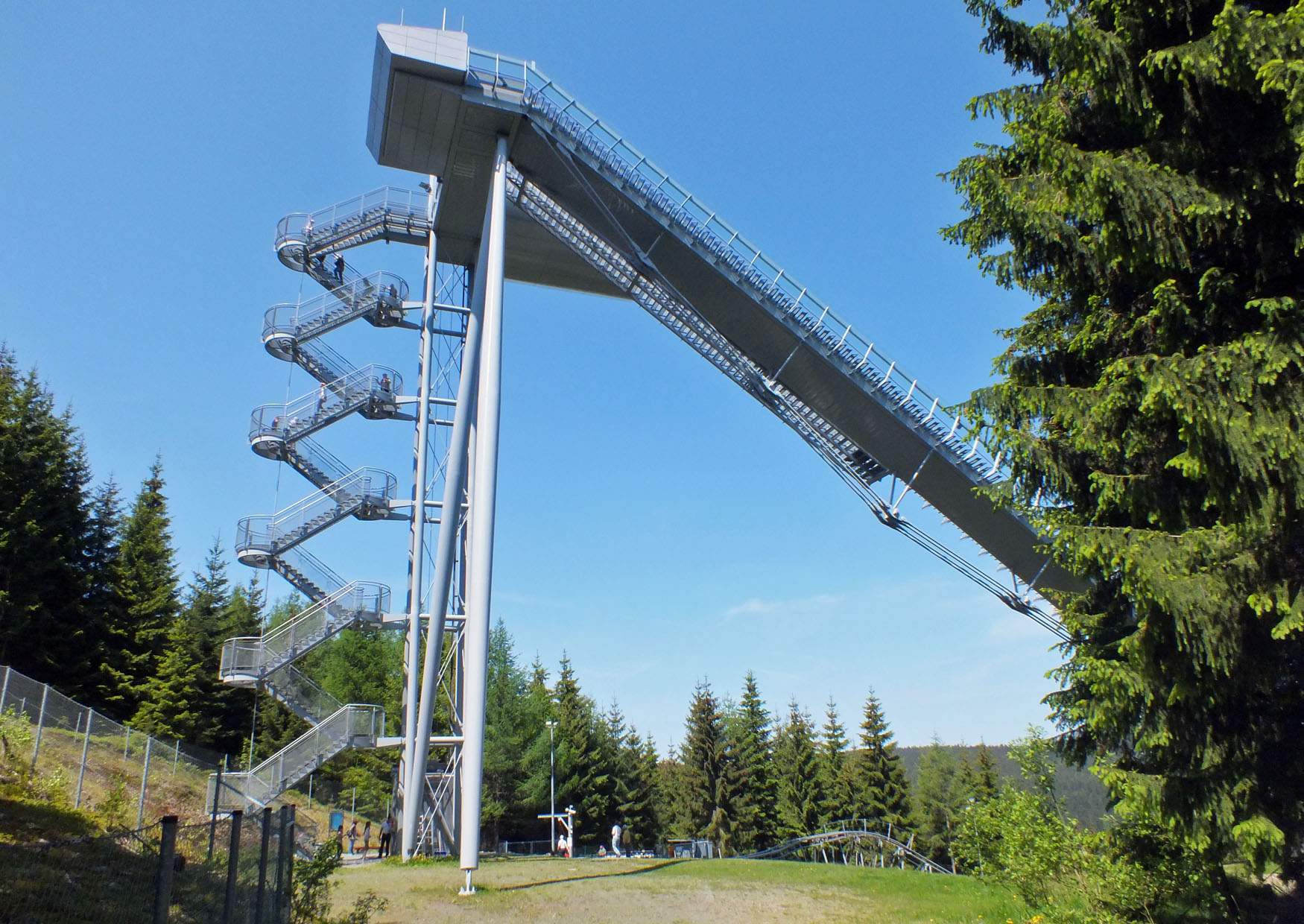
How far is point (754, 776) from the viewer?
184 feet

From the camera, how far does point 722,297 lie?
1925 centimetres

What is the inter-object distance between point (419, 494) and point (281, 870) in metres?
14.9

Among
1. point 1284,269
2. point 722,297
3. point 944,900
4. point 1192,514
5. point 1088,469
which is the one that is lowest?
point 944,900

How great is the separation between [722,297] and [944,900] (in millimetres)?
12258

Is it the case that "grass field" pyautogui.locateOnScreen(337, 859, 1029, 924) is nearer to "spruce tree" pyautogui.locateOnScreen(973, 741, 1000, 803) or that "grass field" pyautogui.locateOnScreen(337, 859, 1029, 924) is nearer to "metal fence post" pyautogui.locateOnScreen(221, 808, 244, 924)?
"metal fence post" pyautogui.locateOnScreen(221, 808, 244, 924)

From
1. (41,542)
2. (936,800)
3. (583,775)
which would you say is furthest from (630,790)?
(41,542)

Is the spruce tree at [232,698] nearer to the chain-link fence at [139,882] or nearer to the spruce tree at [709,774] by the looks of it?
the spruce tree at [709,774]

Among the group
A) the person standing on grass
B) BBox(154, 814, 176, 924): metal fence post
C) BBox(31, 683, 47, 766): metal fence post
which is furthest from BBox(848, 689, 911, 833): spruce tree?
BBox(154, 814, 176, 924): metal fence post

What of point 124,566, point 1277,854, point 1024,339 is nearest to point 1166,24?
point 1024,339

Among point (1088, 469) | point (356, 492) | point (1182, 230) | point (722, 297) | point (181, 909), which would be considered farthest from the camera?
point (356, 492)

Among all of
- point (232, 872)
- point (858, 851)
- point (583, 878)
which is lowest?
point (858, 851)

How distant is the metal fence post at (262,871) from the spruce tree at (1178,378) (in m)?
7.70

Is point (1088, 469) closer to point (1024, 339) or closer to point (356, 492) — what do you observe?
point (1024, 339)

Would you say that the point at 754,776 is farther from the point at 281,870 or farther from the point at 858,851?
the point at 281,870
